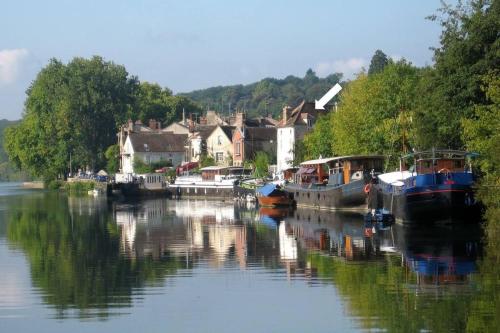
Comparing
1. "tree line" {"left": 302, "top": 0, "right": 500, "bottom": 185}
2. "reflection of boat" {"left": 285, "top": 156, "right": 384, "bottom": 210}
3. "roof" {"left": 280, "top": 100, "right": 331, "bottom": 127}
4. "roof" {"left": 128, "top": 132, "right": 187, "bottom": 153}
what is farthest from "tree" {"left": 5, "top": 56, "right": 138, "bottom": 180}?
"reflection of boat" {"left": 285, "top": 156, "right": 384, "bottom": 210}

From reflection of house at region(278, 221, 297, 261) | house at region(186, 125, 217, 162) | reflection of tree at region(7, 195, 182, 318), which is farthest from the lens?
house at region(186, 125, 217, 162)

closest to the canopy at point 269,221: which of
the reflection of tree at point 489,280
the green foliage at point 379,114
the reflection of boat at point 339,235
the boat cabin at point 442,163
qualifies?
the reflection of boat at point 339,235

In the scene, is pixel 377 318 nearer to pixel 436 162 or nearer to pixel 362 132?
pixel 436 162

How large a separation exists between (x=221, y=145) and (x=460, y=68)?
226 ft

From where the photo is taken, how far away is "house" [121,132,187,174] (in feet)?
442

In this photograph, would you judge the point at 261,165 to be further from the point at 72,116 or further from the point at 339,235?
the point at 339,235

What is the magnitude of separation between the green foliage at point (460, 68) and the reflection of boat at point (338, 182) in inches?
254

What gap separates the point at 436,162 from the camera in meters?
51.0

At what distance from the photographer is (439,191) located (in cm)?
4809

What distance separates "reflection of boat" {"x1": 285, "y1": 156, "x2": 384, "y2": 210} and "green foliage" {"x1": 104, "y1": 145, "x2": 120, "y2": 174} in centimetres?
7145

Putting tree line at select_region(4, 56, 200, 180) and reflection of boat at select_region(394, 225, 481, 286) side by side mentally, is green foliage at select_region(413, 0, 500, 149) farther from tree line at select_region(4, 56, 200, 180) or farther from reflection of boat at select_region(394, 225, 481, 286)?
tree line at select_region(4, 56, 200, 180)

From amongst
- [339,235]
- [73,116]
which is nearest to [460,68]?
[339,235]

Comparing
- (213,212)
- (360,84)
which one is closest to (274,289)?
(213,212)

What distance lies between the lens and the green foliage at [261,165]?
328 feet
